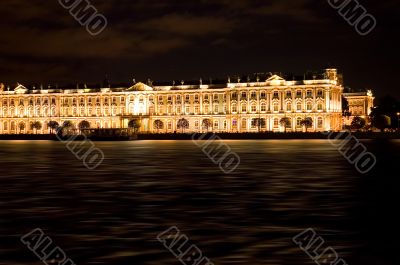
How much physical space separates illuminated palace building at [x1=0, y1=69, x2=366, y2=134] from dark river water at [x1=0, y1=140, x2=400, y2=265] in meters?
99.4

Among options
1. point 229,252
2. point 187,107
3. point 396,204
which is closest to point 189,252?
point 229,252

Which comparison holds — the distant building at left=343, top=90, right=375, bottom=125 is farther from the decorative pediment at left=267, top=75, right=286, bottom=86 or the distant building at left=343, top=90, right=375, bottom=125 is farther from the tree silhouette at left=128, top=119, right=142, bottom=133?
the tree silhouette at left=128, top=119, right=142, bottom=133

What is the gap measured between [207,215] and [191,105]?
396 feet

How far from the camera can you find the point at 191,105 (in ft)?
442

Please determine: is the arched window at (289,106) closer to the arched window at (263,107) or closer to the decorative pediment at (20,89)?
the arched window at (263,107)

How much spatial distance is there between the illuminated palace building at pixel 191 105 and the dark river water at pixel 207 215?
3914 inches

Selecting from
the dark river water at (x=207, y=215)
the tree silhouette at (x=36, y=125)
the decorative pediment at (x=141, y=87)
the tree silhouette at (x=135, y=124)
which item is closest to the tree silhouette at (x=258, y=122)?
the decorative pediment at (x=141, y=87)

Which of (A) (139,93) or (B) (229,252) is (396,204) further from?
(A) (139,93)

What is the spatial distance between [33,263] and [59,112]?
5387 inches

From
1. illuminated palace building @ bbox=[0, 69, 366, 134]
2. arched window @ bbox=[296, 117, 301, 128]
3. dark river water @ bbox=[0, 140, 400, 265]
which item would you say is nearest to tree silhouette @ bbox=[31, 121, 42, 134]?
illuminated palace building @ bbox=[0, 69, 366, 134]

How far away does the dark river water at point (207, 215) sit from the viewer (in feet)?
34.4

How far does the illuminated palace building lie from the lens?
123m

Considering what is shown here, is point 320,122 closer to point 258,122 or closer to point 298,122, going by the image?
point 298,122

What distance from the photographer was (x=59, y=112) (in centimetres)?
14375
